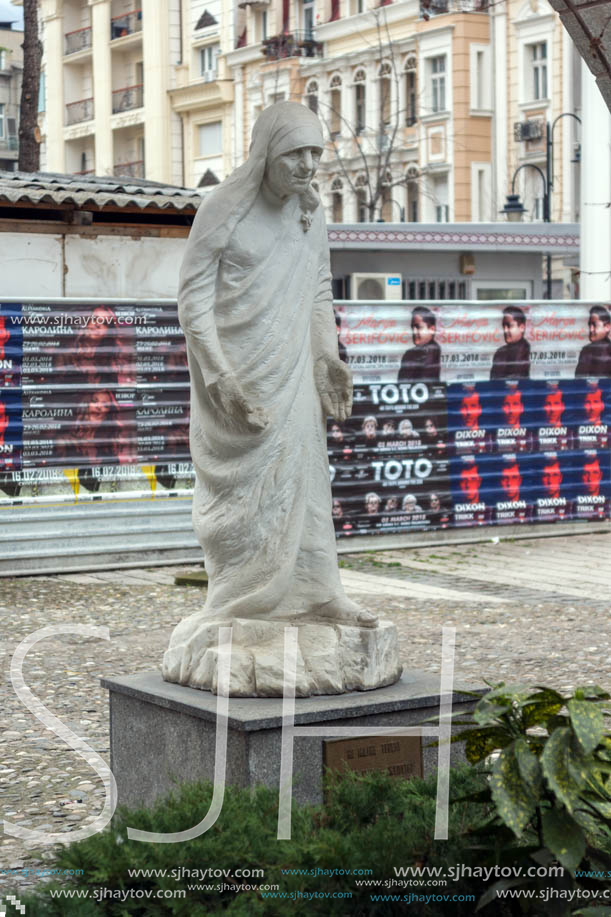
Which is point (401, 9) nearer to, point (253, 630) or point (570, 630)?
point (570, 630)

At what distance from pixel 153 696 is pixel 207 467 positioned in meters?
0.88

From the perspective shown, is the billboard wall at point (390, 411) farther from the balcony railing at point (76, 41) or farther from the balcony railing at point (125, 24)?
the balcony railing at point (76, 41)

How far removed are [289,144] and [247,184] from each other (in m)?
0.23

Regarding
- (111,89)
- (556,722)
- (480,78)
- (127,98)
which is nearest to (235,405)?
(556,722)

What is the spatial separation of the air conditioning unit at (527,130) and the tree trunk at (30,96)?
24.1m

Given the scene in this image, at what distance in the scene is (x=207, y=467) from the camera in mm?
6027

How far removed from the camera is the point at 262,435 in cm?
590

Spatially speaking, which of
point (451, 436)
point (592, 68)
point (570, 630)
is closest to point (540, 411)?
point (451, 436)

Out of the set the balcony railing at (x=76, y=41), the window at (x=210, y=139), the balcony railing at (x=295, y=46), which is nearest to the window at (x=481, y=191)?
the balcony railing at (x=295, y=46)

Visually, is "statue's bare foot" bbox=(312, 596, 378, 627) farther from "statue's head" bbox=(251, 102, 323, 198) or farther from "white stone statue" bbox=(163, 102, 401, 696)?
"statue's head" bbox=(251, 102, 323, 198)

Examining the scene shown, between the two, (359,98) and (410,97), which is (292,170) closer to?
(410,97)

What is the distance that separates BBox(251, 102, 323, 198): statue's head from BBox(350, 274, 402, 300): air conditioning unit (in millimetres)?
20260

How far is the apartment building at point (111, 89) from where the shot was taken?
183 feet

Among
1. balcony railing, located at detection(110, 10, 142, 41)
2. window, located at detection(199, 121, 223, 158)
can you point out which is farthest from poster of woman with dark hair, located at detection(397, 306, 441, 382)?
balcony railing, located at detection(110, 10, 142, 41)
